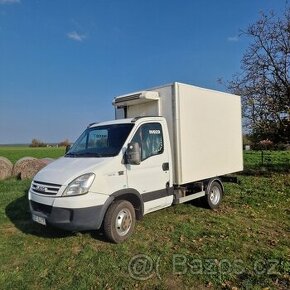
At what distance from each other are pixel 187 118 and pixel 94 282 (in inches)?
166

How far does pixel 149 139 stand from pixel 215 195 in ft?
11.0

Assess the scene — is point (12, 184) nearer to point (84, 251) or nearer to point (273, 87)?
point (84, 251)

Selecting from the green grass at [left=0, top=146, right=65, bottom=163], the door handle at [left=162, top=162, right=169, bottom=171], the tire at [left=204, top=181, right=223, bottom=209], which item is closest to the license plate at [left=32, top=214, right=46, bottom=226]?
the door handle at [left=162, top=162, right=169, bottom=171]

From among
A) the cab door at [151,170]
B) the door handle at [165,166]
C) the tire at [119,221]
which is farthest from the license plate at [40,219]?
the door handle at [165,166]

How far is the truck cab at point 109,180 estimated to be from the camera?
17.9 feet

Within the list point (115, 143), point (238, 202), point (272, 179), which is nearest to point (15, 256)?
point (115, 143)

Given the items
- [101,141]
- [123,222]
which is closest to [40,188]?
[101,141]

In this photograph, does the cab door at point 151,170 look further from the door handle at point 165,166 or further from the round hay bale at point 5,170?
the round hay bale at point 5,170

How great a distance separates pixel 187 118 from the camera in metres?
7.35

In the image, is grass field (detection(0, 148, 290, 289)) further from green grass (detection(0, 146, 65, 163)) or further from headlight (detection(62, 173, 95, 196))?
green grass (detection(0, 146, 65, 163))

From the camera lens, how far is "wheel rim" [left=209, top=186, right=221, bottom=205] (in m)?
8.77

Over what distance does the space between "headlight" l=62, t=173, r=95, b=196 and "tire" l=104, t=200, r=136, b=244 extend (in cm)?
68

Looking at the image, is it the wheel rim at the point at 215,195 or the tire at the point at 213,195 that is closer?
the tire at the point at 213,195

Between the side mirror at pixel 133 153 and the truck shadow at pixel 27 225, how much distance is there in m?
1.69
